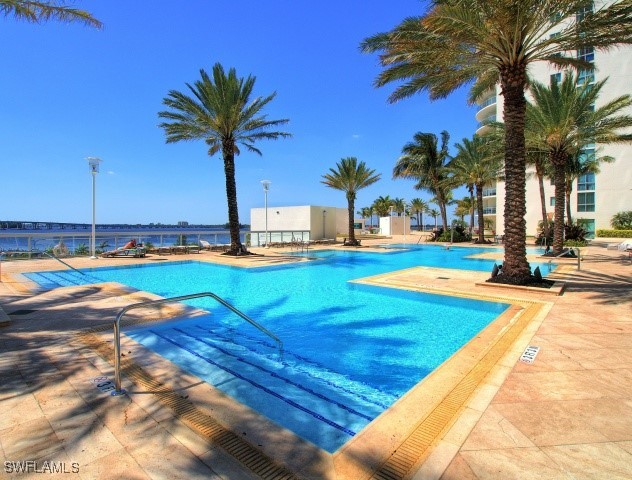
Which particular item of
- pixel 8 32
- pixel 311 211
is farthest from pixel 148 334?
pixel 311 211

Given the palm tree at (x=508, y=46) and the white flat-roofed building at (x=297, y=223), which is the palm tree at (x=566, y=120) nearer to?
the palm tree at (x=508, y=46)

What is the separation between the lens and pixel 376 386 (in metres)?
4.71

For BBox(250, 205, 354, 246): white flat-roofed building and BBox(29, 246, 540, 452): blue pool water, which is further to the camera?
BBox(250, 205, 354, 246): white flat-roofed building

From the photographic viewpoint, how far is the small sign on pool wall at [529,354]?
15.0 feet

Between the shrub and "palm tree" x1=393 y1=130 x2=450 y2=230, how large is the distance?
51.4 ft

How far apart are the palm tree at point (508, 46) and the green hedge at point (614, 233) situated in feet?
84.9

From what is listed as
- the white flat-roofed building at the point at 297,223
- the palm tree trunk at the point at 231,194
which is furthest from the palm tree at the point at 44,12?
the white flat-roofed building at the point at 297,223

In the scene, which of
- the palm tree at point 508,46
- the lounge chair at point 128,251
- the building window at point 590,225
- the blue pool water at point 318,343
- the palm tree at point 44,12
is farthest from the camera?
the building window at point 590,225

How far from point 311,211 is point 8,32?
2316cm

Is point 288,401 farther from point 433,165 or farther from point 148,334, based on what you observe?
point 433,165

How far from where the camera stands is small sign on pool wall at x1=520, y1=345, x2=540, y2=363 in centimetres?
457

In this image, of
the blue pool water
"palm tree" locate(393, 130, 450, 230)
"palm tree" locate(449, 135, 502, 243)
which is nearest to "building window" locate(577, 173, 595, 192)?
"palm tree" locate(449, 135, 502, 243)

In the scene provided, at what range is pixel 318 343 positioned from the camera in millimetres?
6328

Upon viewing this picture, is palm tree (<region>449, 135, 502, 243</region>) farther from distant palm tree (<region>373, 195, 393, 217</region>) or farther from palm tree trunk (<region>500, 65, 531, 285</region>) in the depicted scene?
distant palm tree (<region>373, 195, 393, 217</region>)
